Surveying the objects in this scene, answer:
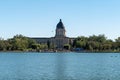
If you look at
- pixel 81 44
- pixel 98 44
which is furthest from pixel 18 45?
pixel 98 44

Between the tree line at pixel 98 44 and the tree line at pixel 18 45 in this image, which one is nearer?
the tree line at pixel 18 45

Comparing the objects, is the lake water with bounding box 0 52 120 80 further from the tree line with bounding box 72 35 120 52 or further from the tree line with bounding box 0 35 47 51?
the tree line with bounding box 72 35 120 52

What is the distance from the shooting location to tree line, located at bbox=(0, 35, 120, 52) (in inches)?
6826

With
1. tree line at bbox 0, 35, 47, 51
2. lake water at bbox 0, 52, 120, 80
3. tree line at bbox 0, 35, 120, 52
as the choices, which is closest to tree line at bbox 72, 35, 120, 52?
tree line at bbox 0, 35, 120, 52

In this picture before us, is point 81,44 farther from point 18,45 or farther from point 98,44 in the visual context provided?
point 18,45

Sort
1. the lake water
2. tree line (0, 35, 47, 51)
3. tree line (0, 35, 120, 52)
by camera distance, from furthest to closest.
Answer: tree line (0, 35, 120, 52) → tree line (0, 35, 47, 51) → the lake water

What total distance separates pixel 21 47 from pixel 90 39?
3600cm

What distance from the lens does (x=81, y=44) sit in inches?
6983

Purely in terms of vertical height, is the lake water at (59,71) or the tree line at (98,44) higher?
the tree line at (98,44)

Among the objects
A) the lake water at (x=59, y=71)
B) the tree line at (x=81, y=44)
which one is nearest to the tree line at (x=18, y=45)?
the tree line at (x=81, y=44)

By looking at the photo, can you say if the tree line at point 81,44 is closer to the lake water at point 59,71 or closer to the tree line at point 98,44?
the tree line at point 98,44

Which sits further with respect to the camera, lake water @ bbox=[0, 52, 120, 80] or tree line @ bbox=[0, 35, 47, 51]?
tree line @ bbox=[0, 35, 47, 51]

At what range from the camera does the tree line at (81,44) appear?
173 metres

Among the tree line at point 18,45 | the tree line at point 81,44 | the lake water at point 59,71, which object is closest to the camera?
the lake water at point 59,71
